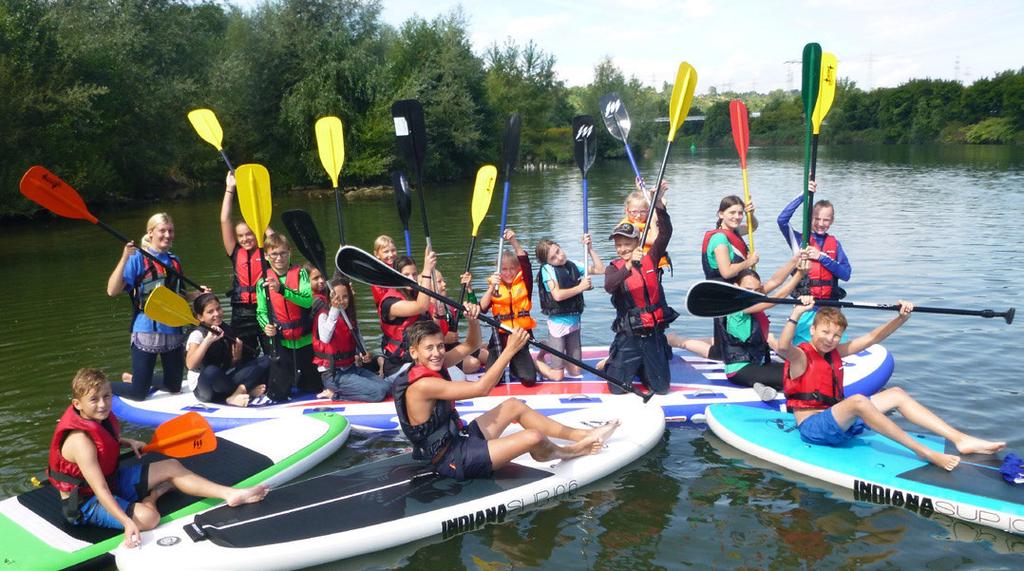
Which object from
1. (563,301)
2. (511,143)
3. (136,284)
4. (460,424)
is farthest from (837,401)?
(136,284)

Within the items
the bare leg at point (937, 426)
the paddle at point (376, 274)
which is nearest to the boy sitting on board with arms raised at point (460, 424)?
the paddle at point (376, 274)

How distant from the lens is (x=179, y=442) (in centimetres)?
450

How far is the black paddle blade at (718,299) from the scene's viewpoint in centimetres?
515

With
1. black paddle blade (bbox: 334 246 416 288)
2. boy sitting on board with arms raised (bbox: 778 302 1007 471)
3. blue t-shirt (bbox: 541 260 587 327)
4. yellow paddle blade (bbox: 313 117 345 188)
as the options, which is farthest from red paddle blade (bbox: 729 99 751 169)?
black paddle blade (bbox: 334 246 416 288)

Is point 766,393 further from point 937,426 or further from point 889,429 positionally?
point 937,426

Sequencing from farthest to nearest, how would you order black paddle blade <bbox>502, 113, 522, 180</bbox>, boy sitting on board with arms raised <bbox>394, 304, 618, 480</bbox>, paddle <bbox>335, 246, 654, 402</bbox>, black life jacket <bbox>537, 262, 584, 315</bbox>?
black paddle blade <bbox>502, 113, 522, 180</bbox> < black life jacket <bbox>537, 262, 584, 315</bbox> < paddle <bbox>335, 246, 654, 402</bbox> < boy sitting on board with arms raised <bbox>394, 304, 618, 480</bbox>

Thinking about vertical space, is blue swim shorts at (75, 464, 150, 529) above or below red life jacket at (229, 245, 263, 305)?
below

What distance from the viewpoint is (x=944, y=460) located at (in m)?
4.47

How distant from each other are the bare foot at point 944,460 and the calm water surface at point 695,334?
0.33 metres

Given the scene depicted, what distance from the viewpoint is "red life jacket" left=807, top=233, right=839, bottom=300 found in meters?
6.14

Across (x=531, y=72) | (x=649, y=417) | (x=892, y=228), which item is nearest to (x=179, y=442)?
(x=649, y=417)

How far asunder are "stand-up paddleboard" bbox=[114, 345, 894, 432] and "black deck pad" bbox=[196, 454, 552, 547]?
1.02 m

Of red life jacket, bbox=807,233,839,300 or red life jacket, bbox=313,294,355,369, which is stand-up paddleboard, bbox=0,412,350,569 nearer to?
red life jacket, bbox=313,294,355,369

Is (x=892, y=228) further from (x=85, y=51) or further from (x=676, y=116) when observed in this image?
(x=85, y=51)
